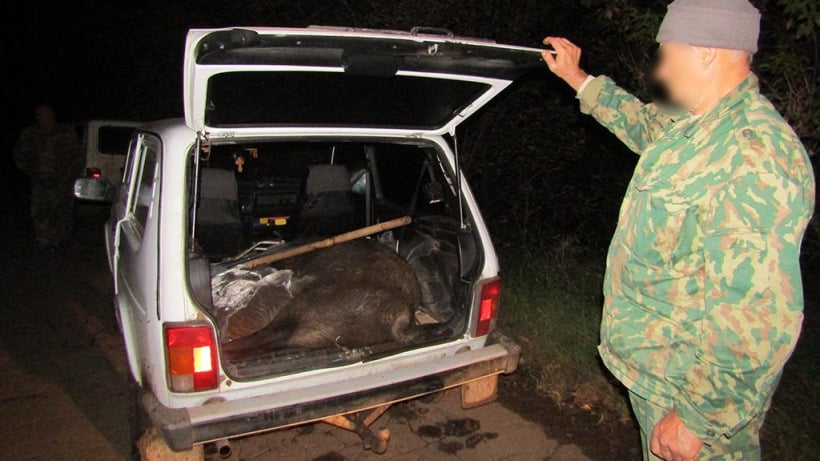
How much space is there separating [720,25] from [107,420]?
161 inches

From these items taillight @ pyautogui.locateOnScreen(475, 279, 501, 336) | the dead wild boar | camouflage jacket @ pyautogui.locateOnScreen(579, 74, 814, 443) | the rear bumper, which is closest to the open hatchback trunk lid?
the dead wild boar

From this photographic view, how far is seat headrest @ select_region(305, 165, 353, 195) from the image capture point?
4195 millimetres

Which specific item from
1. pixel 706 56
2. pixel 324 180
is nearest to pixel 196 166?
pixel 324 180

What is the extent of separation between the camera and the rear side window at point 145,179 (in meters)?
3.26

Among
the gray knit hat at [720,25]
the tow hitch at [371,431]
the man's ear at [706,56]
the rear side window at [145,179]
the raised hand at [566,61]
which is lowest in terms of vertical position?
the tow hitch at [371,431]

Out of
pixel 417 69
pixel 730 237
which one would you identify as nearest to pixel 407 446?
pixel 417 69

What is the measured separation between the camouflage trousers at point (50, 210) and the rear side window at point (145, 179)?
219 inches

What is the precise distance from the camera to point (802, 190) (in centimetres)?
167

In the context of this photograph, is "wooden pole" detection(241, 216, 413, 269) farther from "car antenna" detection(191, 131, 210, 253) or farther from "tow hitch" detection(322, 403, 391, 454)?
"tow hitch" detection(322, 403, 391, 454)

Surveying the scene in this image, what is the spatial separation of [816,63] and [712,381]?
2.83m

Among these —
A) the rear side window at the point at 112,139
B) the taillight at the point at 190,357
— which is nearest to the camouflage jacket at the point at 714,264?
the taillight at the point at 190,357

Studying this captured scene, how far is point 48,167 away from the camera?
8.27 meters

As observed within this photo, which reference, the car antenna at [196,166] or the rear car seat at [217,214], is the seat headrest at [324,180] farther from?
the car antenna at [196,166]

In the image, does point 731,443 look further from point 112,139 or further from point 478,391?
point 112,139
